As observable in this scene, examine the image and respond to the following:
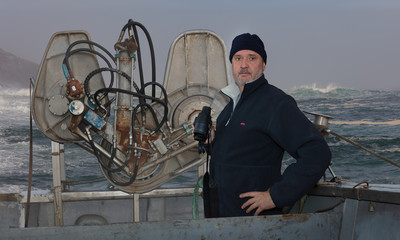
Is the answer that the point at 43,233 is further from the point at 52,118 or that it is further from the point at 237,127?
the point at 52,118

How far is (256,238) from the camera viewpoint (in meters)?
2.43

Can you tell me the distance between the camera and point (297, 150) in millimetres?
2348

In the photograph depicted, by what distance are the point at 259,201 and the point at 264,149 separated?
28 cm

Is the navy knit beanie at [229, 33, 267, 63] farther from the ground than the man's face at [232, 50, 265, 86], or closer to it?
farther from the ground

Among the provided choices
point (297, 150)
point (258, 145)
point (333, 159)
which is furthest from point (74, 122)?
point (333, 159)

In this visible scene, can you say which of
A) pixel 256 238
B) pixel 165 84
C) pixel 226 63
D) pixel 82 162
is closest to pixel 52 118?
pixel 165 84

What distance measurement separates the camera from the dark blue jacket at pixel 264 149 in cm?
233

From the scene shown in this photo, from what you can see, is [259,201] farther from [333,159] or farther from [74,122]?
[333,159]

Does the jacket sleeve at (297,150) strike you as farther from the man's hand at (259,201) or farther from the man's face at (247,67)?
the man's face at (247,67)

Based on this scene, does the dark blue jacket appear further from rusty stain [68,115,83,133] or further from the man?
rusty stain [68,115,83,133]

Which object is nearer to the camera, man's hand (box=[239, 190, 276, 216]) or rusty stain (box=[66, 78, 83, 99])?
man's hand (box=[239, 190, 276, 216])

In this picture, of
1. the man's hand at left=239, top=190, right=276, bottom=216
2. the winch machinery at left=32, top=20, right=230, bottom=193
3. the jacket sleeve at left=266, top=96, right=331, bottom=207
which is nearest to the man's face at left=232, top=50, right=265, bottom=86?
the jacket sleeve at left=266, top=96, right=331, bottom=207

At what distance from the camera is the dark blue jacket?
2.33m

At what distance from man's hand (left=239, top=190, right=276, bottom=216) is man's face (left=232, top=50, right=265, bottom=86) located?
0.62 meters
